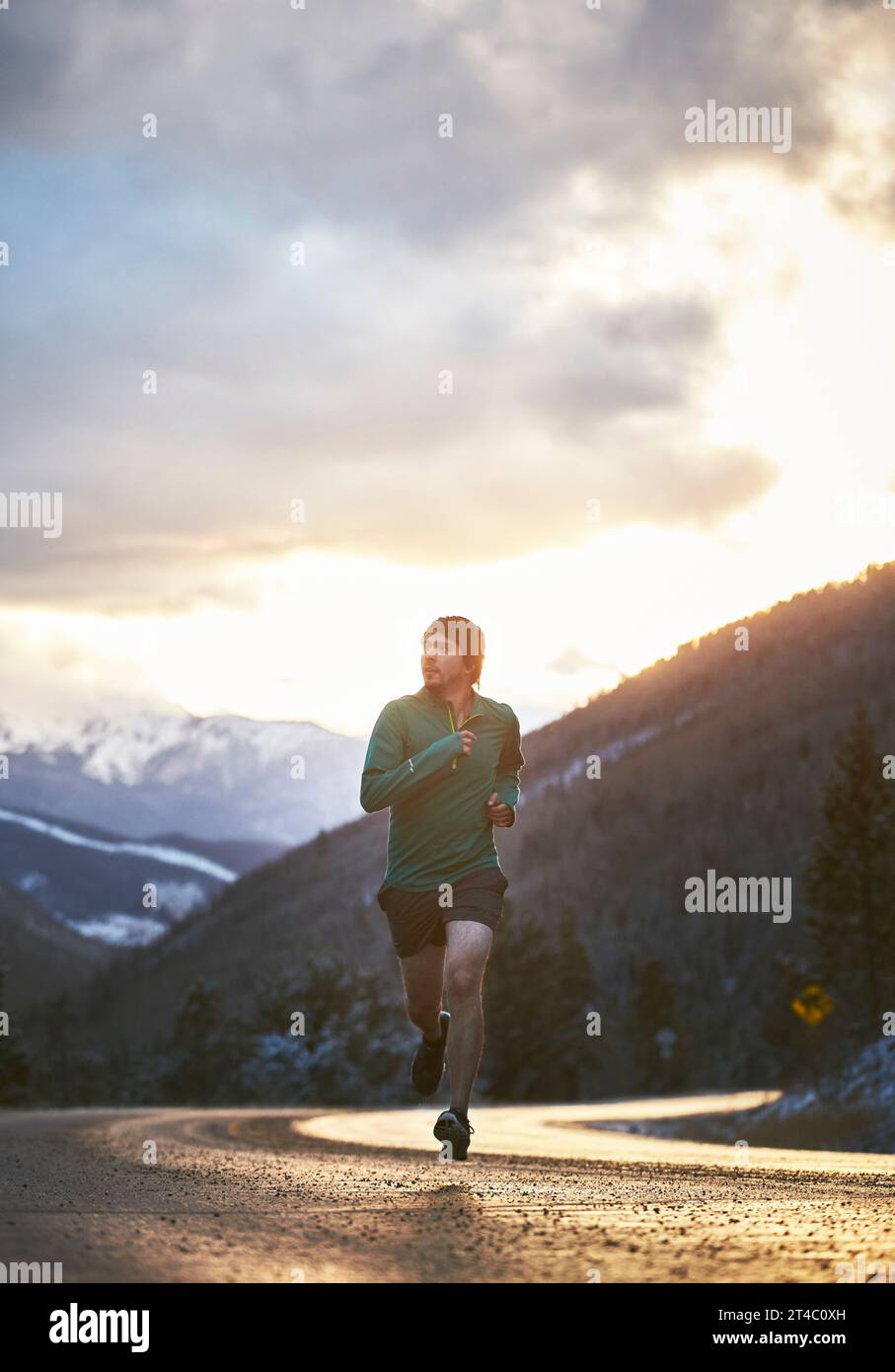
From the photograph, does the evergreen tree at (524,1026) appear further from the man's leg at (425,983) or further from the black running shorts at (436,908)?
the black running shorts at (436,908)

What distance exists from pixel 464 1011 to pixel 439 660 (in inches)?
66.9

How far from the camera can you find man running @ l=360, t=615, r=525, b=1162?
312 inches

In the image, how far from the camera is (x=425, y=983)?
849 centimetres

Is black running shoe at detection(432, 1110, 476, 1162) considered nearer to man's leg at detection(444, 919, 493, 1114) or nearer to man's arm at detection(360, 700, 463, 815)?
man's leg at detection(444, 919, 493, 1114)

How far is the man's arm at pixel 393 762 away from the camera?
7.94 m

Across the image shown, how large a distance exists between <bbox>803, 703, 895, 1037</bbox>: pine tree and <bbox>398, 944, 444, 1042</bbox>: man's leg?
5053 centimetres

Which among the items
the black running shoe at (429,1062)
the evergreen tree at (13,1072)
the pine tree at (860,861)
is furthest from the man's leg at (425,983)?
the pine tree at (860,861)

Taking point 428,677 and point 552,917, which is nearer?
point 428,677

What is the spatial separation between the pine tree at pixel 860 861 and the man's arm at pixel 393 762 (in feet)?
168

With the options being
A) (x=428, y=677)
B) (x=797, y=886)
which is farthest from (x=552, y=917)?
(x=428, y=677)
